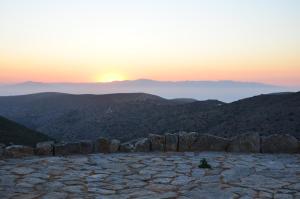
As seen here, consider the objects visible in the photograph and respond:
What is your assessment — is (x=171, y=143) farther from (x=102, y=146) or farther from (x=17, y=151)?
(x=17, y=151)

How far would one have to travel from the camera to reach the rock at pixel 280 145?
10.0 metres

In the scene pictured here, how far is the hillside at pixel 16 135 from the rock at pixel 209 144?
24249 mm

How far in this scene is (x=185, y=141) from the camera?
10.3m

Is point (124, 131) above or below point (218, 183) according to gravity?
below

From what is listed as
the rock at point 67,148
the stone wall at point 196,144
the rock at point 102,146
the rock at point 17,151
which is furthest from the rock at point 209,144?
the rock at point 17,151

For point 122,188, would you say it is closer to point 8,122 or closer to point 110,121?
point 8,122

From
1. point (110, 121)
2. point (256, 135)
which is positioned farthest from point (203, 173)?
point (110, 121)

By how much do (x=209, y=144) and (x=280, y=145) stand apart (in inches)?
72.9

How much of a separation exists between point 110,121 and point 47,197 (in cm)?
4494

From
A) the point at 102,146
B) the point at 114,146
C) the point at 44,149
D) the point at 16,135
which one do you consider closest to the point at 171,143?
the point at 114,146

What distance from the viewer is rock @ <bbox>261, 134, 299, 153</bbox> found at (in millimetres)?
10039

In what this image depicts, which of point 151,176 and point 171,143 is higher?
point 171,143

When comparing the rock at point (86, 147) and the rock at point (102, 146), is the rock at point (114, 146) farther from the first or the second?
the rock at point (86, 147)

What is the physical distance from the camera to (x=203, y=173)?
7695 millimetres
